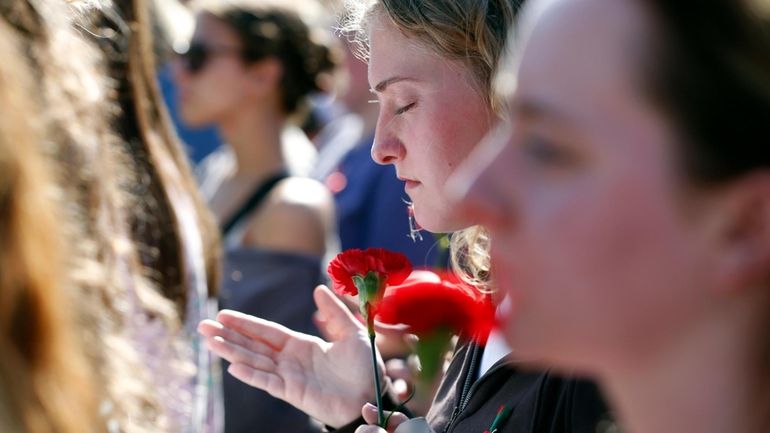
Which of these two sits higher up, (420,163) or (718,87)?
(718,87)

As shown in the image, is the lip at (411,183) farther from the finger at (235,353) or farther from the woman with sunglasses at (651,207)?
the woman with sunglasses at (651,207)

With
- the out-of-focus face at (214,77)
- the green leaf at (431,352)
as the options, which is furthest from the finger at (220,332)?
the out-of-focus face at (214,77)

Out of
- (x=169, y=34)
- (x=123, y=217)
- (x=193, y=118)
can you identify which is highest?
(x=123, y=217)

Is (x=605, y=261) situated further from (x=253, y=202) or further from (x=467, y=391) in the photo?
(x=253, y=202)

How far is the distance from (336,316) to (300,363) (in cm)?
12

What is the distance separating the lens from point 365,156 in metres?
4.76

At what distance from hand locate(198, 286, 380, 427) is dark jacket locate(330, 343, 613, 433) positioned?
0.28 ft

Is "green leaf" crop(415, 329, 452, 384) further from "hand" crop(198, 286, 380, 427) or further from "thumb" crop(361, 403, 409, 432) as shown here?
"hand" crop(198, 286, 380, 427)

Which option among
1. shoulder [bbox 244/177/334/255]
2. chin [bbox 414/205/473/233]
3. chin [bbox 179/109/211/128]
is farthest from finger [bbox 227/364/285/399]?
chin [bbox 179/109/211/128]

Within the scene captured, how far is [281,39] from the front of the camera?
4375 millimetres

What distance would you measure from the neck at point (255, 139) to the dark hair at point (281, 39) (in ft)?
0.31

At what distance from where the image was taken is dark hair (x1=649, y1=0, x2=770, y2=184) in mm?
973

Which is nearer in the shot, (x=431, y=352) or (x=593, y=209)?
(x=593, y=209)

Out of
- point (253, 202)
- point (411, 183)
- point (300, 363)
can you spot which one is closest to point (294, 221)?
point (253, 202)
